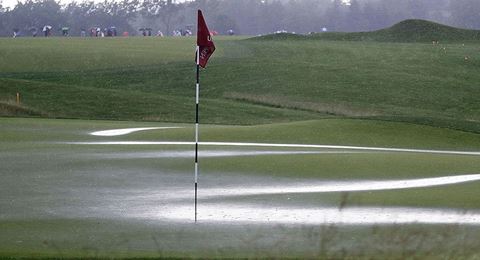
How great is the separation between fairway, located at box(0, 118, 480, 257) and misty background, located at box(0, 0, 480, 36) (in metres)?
131

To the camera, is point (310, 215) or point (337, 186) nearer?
point (310, 215)

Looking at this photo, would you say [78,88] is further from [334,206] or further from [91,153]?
[334,206]

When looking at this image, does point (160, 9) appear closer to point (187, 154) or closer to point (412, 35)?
point (412, 35)

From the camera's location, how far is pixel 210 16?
599ft

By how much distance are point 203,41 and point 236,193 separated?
8.73 ft

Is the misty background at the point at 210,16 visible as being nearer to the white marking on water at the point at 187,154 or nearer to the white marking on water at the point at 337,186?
the white marking on water at the point at 187,154

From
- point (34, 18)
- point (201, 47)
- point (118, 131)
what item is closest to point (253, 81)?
point (118, 131)

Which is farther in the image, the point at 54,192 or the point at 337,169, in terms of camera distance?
the point at 337,169

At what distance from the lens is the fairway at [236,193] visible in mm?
10219

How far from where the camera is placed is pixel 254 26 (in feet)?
647

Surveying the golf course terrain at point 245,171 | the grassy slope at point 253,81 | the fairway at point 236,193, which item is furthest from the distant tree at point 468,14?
Answer: the fairway at point 236,193

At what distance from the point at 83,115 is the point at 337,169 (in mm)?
18951

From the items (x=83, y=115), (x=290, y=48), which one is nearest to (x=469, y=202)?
(x=83, y=115)

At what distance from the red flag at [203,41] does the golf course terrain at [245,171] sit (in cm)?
181
